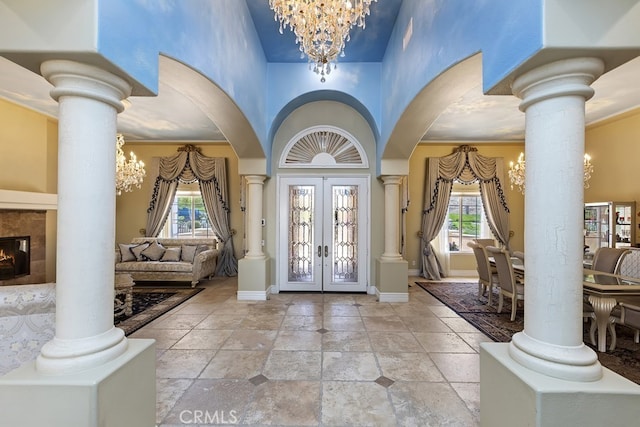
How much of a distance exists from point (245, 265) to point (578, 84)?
490 cm

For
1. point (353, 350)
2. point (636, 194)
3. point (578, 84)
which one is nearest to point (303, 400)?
point (353, 350)

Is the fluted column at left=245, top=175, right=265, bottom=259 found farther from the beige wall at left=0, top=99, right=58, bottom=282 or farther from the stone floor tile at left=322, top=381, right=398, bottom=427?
the beige wall at left=0, top=99, right=58, bottom=282

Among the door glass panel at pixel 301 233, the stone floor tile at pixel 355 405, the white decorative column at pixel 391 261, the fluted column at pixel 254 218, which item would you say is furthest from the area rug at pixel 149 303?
the white decorative column at pixel 391 261

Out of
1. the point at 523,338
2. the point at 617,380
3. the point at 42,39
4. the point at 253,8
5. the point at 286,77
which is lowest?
the point at 617,380

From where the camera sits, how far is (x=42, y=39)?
4.81 ft

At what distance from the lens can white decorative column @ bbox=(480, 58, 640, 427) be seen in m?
1.41

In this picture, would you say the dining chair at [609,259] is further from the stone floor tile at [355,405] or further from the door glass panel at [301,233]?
the door glass panel at [301,233]

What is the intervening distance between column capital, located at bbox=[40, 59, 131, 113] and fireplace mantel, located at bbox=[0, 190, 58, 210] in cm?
525

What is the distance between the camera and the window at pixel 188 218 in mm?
8281

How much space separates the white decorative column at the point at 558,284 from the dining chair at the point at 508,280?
2.93 metres

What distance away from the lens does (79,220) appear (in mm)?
1553

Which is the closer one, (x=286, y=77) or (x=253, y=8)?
(x=253, y=8)

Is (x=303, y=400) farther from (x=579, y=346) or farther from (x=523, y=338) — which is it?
(x=579, y=346)

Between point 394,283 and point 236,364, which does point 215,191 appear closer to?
point 394,283
